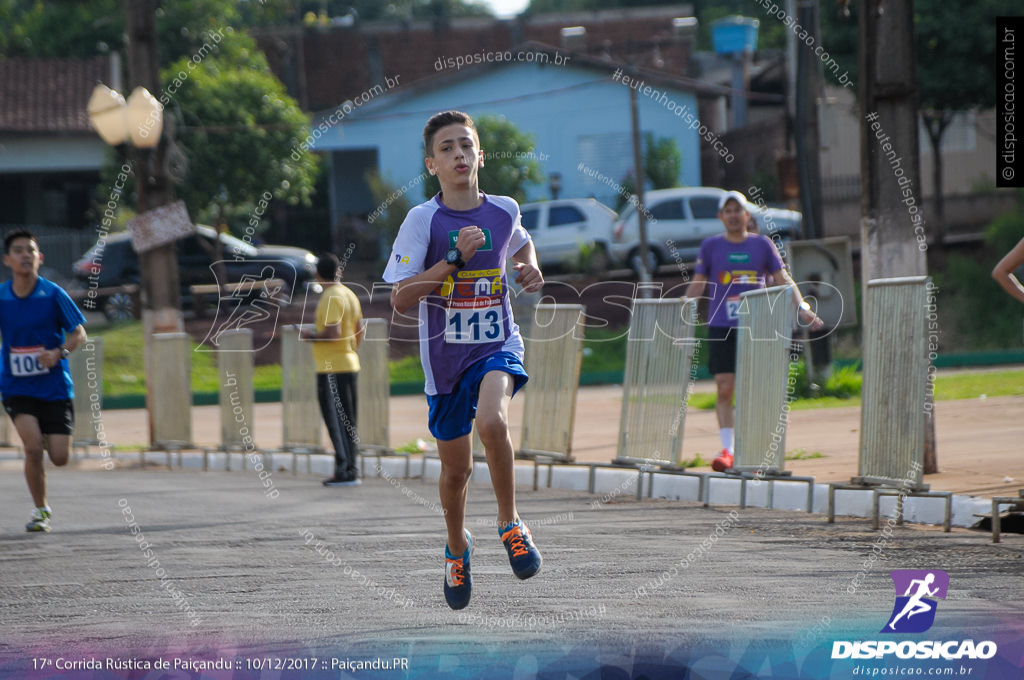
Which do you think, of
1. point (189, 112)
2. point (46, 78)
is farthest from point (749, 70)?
point (46, 78)

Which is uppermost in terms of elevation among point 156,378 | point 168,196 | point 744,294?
point 168,196

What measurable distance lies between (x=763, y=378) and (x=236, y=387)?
7.17m

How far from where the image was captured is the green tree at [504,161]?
2866cm

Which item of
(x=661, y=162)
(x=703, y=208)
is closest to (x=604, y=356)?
(x=703, y=208)

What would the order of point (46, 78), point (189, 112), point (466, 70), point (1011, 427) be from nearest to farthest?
point (1011, 427), point (189, 112), point (466, 70), point (46, 78)

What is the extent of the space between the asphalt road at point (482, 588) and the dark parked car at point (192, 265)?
69.7ft

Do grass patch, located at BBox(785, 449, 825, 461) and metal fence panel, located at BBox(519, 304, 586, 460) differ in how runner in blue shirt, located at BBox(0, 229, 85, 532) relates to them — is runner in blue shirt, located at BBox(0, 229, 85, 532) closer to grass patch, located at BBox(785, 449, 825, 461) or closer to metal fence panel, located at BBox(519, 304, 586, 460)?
metal fence panel, located at BBox(519, 304, 586, 460)

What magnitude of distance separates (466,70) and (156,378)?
833 inches

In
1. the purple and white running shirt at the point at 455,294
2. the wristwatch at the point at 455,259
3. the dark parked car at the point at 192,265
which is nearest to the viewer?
the wristwatch at the point at 455,259

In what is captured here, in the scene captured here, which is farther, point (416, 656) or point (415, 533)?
point (415, 533)

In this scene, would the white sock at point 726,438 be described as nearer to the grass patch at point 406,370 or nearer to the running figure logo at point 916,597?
the running figure logo at point 916,597

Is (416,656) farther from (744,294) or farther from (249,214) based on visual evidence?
(249,214)

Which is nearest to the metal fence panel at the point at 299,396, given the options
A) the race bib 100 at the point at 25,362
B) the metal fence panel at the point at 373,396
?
the metal fence panel at the point at 373,396

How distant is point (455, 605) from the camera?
17.3 ft
